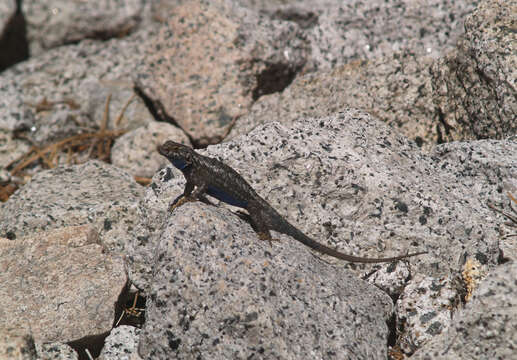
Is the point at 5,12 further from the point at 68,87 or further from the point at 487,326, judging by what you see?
the point at 487,326

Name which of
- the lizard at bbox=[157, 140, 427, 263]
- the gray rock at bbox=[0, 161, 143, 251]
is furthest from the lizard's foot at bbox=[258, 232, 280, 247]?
the gray rock at bbox=[0, 161, 143, 251]

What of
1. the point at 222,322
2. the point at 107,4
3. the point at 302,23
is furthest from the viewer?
the point at 107,4

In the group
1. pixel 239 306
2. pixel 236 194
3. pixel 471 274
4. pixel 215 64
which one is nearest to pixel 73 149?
pixel 215 64

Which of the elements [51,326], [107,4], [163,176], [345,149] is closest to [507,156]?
[345,149]

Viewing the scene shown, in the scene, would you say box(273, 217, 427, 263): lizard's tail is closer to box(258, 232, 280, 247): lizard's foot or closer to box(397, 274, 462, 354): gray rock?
box(258, 232, 280, 247): lizard's foot

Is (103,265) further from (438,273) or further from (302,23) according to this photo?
(302,23)
